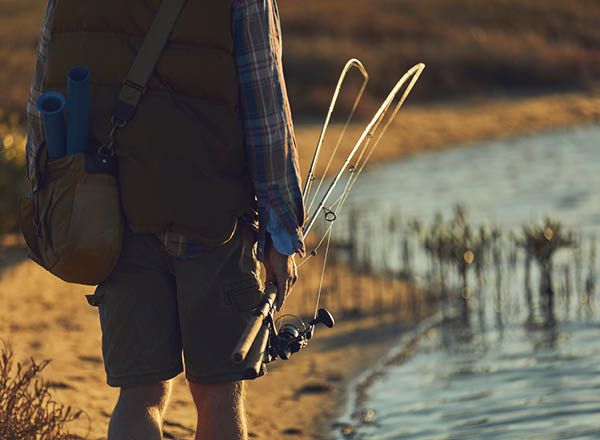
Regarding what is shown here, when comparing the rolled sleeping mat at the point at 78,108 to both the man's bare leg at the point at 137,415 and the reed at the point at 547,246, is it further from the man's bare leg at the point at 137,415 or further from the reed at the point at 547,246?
the reed at the point at 547,246

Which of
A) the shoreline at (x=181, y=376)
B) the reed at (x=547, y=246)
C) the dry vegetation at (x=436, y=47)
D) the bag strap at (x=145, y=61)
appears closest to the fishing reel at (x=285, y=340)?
the bag strap at (x=145, y=61)

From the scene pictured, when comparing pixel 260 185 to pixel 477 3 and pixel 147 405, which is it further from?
pixel 477 3

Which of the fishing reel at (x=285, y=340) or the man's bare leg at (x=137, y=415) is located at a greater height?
the fishing reel at (x=285, y=340)

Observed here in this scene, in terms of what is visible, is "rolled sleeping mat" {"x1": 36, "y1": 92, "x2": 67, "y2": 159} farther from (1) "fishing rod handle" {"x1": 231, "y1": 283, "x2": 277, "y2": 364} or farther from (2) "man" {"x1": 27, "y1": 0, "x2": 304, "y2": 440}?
(1) "fishing rod handle" {"x1": 231, "y1": 283, "x2": 277, "y2": 364}

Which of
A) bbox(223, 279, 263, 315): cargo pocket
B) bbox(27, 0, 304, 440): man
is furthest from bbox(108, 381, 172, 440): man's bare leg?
bbox(223, 279, 263, 315): cargo pocket

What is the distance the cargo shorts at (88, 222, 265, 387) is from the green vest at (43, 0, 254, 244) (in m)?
0.08

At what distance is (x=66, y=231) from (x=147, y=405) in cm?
45

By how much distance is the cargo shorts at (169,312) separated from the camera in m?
3.03

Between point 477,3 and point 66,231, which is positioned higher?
point 477,3

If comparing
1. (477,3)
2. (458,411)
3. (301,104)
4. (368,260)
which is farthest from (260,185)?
(477,3)

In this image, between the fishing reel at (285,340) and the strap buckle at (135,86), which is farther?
the fishing reel at (285,340)

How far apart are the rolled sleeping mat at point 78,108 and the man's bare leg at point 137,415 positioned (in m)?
0.58

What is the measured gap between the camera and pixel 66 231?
2.95 meters

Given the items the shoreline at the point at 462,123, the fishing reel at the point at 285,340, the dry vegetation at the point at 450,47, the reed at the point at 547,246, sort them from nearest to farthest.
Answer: the fishing reel at the point at 285,340, the reed at the point at 547,246, the shoreline at the point at 462,123, the dry vegetation at the point at 450,47
